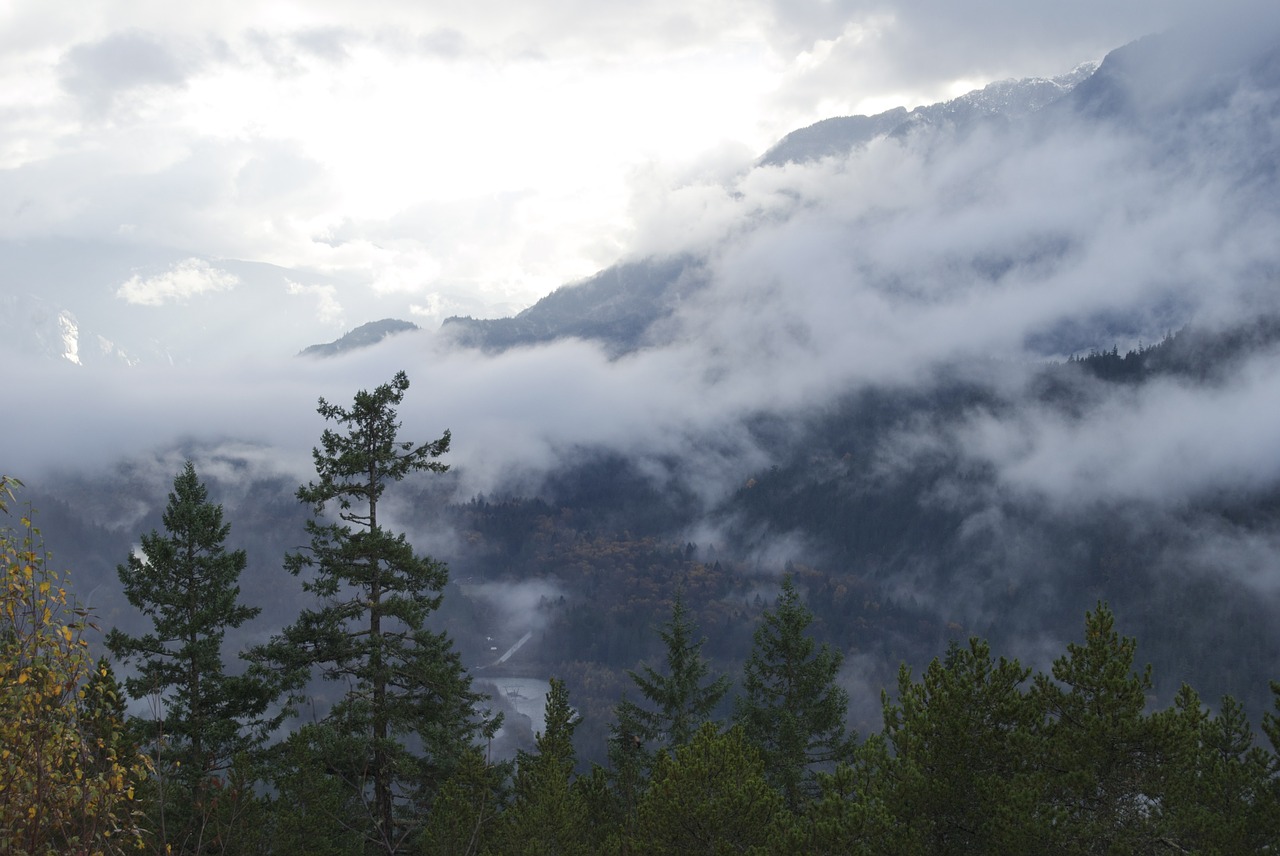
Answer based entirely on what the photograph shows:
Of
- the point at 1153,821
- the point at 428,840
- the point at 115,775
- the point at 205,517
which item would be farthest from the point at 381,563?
the point at 1153,821

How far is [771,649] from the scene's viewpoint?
38.8 m

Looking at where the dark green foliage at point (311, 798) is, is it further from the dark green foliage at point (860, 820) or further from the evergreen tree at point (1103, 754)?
the evergreen tree at point (1103, 754)

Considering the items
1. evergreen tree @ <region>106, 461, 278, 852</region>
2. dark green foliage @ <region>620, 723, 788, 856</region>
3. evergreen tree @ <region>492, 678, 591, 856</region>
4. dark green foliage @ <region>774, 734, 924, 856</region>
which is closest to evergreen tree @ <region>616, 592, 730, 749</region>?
evergreen tree @ <region>492, 678, 591, 856</region>

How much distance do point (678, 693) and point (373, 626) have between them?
46.7 ft

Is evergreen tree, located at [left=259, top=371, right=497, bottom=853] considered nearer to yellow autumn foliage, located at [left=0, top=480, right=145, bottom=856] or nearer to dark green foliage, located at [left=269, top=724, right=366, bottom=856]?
dark green foliage, located at [left=269, top=724, right=366, bottom=856]

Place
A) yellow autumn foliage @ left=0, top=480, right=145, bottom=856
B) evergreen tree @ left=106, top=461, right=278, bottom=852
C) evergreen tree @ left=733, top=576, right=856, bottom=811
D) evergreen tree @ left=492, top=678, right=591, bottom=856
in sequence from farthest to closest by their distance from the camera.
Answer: evergreen tree @ left=733, top=576, right=856, bottom=811, evergreen tree @ left=106, top=461, right=278, bottom=852, evergreen tree @ left=492, top=678, right=591, bottom=856, yellow autumn foliage @ left=0, top=480, right=145, bottom=856

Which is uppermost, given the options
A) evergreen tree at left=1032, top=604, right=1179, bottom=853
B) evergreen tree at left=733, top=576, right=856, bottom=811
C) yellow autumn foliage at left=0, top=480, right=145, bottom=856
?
yellow autumn foliage at left=0, top=480, right=145, bottom=856

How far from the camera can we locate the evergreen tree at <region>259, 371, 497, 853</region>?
25.7m

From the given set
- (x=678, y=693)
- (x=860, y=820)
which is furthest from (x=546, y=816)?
(x=678, y=693)

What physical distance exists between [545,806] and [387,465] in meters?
→ 10.9

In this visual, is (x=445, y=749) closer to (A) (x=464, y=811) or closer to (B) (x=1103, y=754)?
(A) (x=464, y=811)

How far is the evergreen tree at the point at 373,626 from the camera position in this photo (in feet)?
84.4

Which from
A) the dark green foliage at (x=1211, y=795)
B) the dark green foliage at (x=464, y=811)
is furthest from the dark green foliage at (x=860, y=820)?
the dark green foliage at (x=464, y=811)

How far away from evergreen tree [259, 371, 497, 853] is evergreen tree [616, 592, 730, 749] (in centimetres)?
1058
